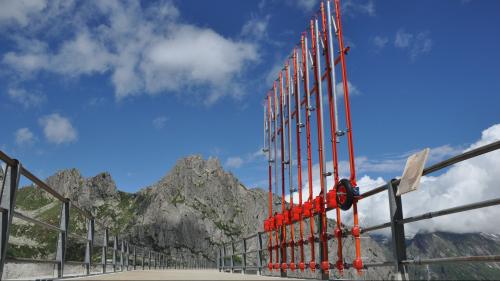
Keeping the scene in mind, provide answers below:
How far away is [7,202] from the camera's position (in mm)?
5789

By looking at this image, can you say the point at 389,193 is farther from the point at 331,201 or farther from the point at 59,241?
the point at 59,241

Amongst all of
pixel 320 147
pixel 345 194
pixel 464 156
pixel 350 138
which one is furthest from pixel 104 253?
pixel 464 156

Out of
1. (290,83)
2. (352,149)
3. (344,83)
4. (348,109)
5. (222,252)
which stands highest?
(290,83)

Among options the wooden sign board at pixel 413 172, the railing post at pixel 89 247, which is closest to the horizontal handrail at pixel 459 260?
the wooden sign board at pixel 413 172

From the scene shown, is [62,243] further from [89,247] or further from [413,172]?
[413,172]

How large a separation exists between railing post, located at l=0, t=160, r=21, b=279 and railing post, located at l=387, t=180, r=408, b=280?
5.11 metres

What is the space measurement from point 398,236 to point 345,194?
403 centimetres

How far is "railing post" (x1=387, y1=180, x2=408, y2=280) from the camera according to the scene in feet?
20.0

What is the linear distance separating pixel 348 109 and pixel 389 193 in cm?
563

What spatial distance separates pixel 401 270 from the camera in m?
6.08

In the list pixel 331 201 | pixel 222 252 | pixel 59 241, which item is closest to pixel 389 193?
pixel 331 201

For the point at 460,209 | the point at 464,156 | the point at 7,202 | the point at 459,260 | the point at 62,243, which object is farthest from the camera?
the point at 62,243

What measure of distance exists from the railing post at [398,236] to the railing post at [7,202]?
5114 mm

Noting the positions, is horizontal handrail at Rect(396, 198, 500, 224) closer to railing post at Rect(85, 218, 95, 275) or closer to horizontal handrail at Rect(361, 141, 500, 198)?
horizontal handrail at Rect(361, 141, 500, 198)
